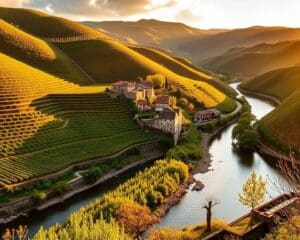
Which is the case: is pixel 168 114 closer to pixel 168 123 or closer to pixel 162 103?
pixel 168 123

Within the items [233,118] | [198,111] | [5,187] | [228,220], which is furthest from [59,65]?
[228,220]

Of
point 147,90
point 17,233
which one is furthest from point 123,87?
point 17,233

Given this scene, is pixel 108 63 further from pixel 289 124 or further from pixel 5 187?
pixel 5 187

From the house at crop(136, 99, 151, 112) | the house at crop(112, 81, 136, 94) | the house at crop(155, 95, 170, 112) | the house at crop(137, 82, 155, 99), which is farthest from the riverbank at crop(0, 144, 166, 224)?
the house at crop(137, 82, 155, 99)

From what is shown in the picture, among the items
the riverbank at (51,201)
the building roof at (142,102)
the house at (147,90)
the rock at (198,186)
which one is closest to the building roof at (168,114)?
the building roof at (142,102)

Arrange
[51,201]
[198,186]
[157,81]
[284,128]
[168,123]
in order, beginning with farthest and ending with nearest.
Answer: [157,81] → [284,128] → [168,123] → [198,186] → [51,201]

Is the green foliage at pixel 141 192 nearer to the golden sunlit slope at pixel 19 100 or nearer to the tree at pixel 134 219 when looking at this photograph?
the tree at pixel 134 219
